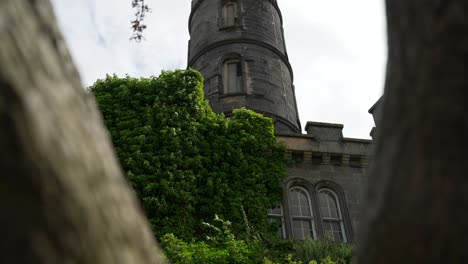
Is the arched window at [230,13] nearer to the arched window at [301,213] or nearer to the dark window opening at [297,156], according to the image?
the dark window opening at [297,156]

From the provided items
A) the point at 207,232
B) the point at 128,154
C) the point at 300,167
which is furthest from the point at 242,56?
the point at 207,232

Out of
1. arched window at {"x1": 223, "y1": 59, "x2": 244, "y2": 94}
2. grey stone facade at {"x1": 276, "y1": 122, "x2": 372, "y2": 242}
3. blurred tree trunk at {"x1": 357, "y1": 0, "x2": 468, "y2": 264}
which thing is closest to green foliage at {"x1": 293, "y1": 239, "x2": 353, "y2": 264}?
grey stone facade at {"x1": 276, "y1": 122, "x2": 372, "y2": 242}

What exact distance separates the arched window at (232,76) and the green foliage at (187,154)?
13.9 ft

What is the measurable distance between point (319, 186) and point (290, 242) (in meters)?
2.93

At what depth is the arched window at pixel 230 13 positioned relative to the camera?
21.3m

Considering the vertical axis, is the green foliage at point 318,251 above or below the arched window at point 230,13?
below

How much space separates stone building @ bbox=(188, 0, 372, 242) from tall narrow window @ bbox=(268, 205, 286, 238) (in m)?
0.03

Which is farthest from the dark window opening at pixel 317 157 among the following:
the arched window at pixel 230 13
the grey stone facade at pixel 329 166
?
the arched window at pixel 230 13

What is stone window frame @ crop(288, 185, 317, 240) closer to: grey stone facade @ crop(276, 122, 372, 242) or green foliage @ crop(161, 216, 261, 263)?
grey stone facade @ crop(276, 122, 372, 242)

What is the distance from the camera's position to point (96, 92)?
14.1m

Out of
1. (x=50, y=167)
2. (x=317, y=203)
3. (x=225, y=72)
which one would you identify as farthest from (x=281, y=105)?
(x=50, y=167)

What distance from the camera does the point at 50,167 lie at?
1006 mm

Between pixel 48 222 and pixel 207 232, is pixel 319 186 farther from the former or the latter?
pixel 48 222

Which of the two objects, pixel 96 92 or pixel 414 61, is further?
pixel 96 92
